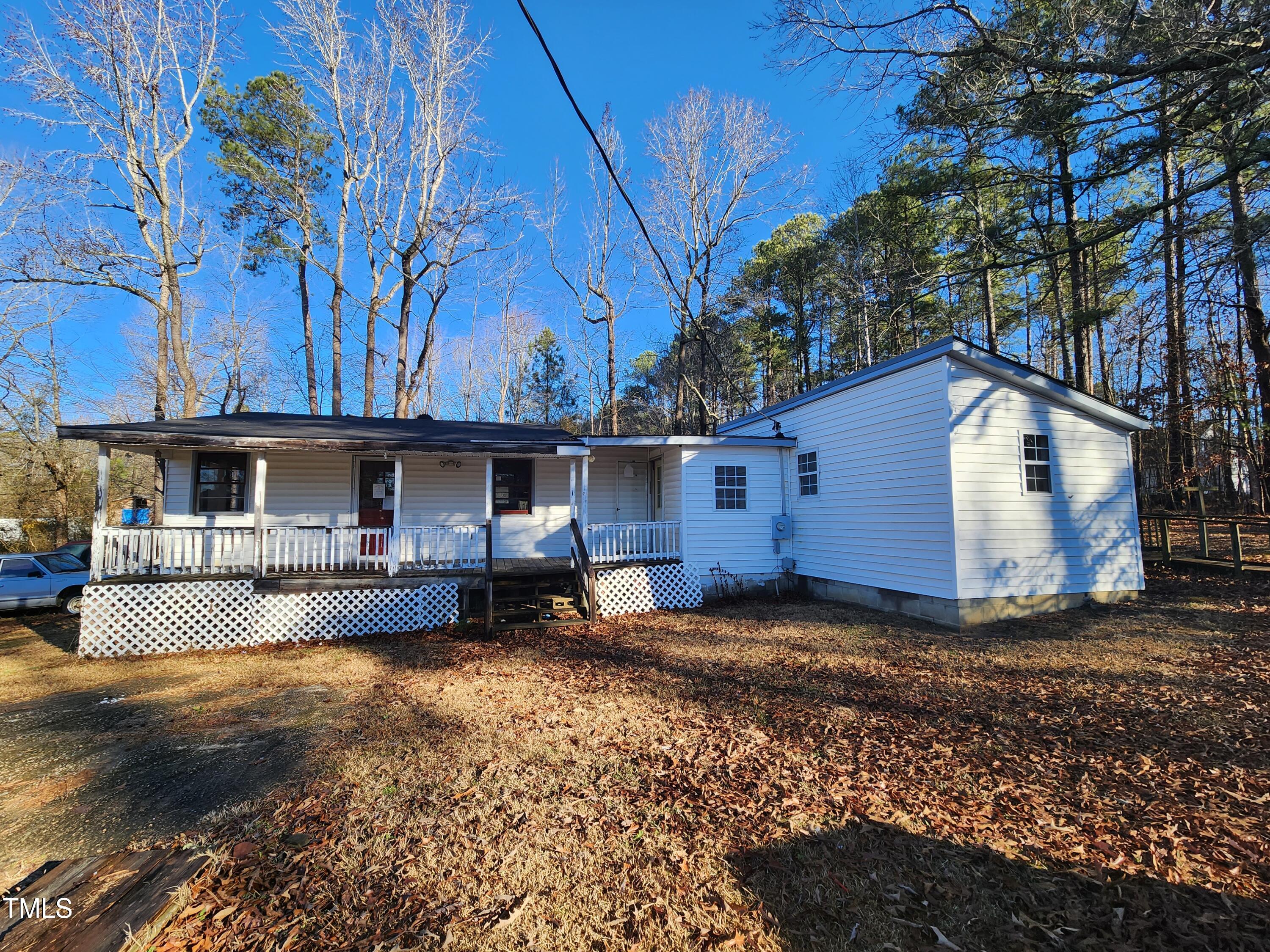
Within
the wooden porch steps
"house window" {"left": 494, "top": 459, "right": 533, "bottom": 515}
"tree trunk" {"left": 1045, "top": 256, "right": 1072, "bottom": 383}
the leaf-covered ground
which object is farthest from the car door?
"tree trunk" {"left": 1045, "top": 256, "right": 1072, "bottom": 383}

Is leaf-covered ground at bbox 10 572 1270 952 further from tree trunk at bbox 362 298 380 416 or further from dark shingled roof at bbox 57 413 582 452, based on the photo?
tree trunk at bbox 362 298 380 416

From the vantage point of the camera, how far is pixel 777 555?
11523mm

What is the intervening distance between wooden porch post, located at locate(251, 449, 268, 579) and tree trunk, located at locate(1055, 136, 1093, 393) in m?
17.3

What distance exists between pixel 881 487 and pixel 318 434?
32.9 feet

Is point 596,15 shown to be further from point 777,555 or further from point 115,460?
point 115,460

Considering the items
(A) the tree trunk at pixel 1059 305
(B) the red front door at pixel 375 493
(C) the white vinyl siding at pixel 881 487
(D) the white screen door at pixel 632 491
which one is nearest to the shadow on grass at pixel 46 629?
(B) the red front door at pixel 375 493

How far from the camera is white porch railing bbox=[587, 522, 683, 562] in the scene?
10.5 meters

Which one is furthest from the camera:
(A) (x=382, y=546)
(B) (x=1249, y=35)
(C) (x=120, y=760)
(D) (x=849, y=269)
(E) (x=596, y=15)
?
(D) (x=849, y=269)

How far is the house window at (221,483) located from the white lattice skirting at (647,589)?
7.44m

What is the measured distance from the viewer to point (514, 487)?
1162 cm

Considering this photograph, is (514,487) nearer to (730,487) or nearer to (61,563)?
(730,487)

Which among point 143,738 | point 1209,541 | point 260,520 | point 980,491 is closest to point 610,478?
point 260,520

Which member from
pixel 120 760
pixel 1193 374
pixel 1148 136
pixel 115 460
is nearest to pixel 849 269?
pixel 1193 374

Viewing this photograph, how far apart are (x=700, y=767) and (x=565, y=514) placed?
8291 mm
